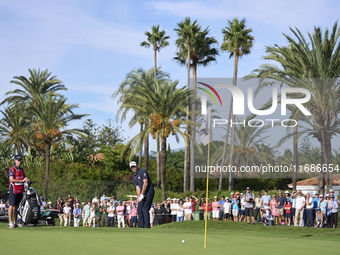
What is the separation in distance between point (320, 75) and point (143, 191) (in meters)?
21.6

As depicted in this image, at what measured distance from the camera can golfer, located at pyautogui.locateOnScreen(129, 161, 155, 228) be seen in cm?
1219

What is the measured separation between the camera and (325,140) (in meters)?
31.5

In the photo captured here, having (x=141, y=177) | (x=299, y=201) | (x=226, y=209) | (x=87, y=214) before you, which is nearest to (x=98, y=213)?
(x=87, y=214)

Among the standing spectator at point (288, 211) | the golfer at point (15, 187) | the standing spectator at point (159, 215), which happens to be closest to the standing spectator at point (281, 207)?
the standing spectator at point (288, 211)

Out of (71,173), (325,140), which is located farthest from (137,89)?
(71,173)

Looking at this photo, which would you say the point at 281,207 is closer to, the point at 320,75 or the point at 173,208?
the point at 173,208

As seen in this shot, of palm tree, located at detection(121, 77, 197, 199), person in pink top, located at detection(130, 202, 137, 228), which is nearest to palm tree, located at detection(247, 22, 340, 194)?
palm tree, located at detection(121, 77, 197, 199)

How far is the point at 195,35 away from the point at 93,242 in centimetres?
4215

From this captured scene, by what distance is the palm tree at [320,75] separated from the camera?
3023cm

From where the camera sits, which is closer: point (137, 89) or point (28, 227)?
point (28, 227)

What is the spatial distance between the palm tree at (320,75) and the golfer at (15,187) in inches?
883

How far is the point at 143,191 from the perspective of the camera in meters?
12.2

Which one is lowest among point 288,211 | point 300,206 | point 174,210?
point 174,210

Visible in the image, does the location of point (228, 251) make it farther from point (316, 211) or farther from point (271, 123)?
point (271, 123)
